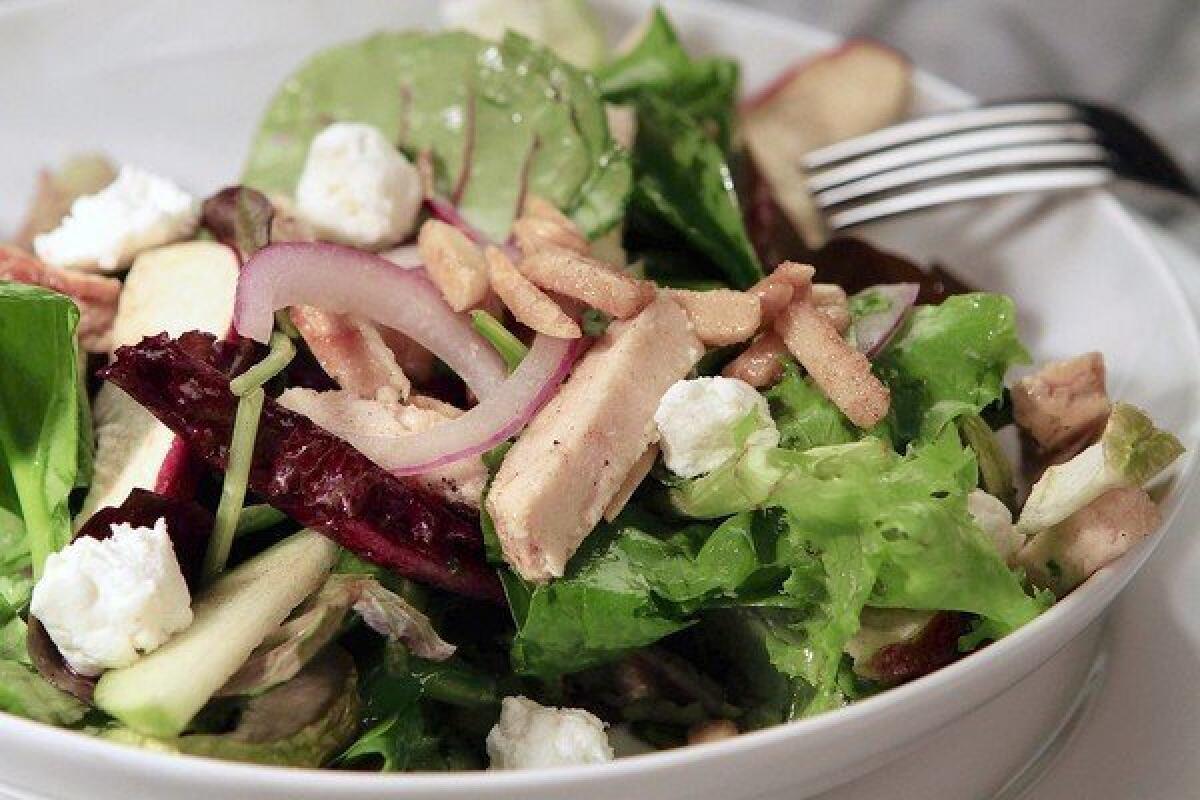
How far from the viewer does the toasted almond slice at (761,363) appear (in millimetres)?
1585

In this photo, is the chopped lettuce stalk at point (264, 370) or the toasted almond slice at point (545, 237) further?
the toasted almond slice at point (545, 237)

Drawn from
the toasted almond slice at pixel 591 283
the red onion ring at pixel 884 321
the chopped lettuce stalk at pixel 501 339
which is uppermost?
the toasted almond slice at pixel 591 283

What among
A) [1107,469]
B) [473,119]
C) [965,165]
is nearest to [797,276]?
[1107,469]

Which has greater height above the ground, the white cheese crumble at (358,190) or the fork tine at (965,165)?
the white cheese crumble at (358,190)


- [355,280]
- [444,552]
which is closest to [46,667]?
[444,552]

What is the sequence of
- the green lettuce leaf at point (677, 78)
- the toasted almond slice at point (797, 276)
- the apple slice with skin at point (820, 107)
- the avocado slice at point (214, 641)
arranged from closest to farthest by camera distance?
1. the avocado slice at point (214, 641)
2. the toasted almond slice at point (797, 276)
3. the green lettuce leaf at point (677, 78)
4. the apple slice with skin at point (820, 107)

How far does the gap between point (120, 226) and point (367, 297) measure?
0.41 metres

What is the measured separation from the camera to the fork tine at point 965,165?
2.22m

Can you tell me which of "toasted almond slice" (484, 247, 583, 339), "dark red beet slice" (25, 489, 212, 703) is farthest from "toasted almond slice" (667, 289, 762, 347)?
"dark red beet slice" (25, 489, 212, 703)

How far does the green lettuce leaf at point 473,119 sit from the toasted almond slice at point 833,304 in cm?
38

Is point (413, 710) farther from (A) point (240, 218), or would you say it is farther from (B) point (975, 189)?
(B) point (975, 189)

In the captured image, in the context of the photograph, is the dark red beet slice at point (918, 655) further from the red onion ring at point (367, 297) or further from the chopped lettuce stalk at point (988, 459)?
the red onion ring at point (367, 297)

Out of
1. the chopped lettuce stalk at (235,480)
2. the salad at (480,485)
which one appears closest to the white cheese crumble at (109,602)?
the salad at (480,485)

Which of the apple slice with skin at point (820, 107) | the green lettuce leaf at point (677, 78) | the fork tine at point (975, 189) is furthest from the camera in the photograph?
the apple slice with skin at point (820, 107)
